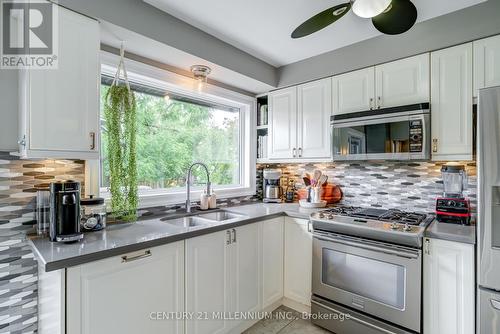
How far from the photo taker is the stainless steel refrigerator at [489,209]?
1.43 m

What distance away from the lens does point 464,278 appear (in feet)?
5.18

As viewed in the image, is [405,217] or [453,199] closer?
[453,199]

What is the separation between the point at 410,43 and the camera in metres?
2.07

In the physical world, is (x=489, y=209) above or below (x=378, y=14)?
below

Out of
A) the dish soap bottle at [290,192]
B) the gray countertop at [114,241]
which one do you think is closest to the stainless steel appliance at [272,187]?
the dish soap bottle at [290,192]

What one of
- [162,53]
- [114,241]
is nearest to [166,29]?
[162,53]

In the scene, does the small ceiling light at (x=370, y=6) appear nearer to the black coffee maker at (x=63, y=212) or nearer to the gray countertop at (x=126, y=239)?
the gray countertop at (x=126, y=239)

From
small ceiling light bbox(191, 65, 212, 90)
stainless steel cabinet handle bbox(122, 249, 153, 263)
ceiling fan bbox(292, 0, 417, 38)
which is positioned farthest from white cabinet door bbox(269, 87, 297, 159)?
stainless steel cabinet handle bbox(122, 249, 153, 263)

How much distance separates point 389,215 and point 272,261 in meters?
1.07

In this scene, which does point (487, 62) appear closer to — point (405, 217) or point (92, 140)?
point (405, 217)

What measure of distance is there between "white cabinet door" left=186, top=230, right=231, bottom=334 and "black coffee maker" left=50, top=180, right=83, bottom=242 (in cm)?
64

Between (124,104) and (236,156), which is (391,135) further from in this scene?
(124,104)

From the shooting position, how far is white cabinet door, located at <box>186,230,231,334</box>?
1.67m

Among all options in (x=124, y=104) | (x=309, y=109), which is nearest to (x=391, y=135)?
(x=309, y=109)
